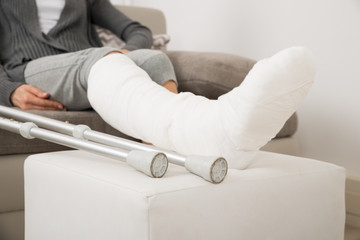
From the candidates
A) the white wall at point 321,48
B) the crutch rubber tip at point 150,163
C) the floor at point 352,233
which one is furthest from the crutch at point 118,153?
the white wall at point 321,48

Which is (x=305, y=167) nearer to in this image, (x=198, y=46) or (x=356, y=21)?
Result: (x=356, y=21)

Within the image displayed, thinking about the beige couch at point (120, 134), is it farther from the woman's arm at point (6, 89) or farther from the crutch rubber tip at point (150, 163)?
the crutch rubber tip at point (150, 163)

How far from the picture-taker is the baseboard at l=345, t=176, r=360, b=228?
140 cm

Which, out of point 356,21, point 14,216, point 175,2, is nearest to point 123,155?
point 14,216

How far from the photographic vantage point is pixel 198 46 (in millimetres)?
2246

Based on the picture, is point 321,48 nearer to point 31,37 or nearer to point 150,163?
point 31,37

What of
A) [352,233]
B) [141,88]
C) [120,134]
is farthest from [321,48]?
[141,88]

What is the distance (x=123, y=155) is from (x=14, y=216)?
43cm

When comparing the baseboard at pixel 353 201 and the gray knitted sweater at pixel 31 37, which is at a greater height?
the gray knitted sweater at pixel 31 37

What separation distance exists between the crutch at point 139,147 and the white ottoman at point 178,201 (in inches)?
0.7

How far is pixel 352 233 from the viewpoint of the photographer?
1335mm

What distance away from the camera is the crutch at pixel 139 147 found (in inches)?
28.9

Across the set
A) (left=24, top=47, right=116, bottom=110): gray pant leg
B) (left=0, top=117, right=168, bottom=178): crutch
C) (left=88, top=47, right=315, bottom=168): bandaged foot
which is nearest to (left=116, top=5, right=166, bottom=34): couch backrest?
(left=24, top=47, right=116, bottom=110): gray pant leg

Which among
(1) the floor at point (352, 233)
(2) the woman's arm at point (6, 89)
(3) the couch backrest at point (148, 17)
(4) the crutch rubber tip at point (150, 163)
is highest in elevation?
(4) the crutch rubber tip at point (150, 163)
